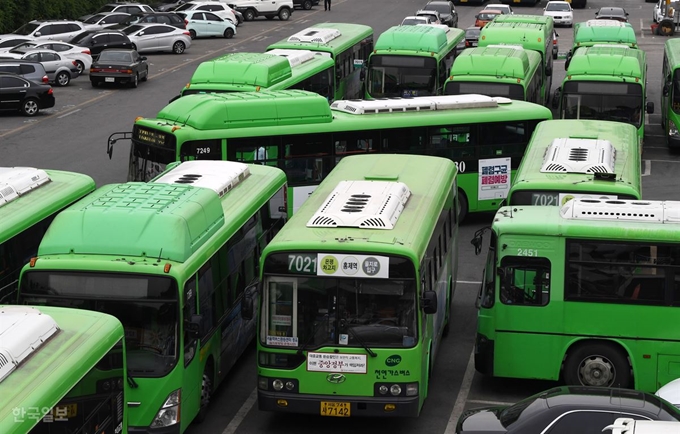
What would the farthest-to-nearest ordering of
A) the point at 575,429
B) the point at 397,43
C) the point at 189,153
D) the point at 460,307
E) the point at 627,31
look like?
the point at 627,31, the point at 397,43, the point at 189,153, the point at 460,307, the point at 575,429

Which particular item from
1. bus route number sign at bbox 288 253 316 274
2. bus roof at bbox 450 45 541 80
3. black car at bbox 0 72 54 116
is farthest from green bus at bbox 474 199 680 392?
black car at bbox 0 72 54 116

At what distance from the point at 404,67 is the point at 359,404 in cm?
1846


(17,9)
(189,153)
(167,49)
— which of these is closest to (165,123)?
(189,153)

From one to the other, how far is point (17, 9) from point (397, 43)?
27.6 m

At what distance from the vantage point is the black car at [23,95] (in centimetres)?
3631

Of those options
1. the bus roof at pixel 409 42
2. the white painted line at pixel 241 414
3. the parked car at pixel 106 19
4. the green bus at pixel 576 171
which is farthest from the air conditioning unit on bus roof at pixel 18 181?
the parked car at pixel 106 19

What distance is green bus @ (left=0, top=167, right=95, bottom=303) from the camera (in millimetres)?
15219

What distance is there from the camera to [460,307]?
64.3 ft

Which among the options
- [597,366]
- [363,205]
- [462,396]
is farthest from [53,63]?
[597,366]

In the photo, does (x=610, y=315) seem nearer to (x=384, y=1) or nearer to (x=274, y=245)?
(x=274, y=245)

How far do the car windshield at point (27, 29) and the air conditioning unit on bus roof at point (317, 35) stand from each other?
1823 cm

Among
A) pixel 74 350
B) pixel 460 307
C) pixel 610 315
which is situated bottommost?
pixel 460 307

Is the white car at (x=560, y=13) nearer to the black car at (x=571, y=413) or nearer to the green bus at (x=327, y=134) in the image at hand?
the green bus at (x=327, y=134)

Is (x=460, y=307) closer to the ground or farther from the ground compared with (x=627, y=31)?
closer to the ground
